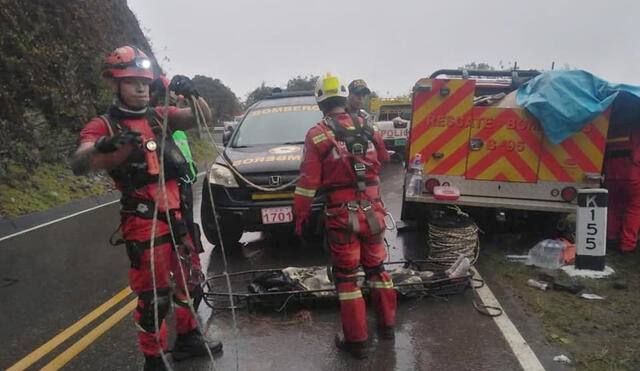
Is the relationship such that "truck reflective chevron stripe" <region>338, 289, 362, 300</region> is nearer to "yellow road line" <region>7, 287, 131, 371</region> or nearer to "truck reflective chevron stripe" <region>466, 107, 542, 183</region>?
"yellow road line" <region>7, 287, 131, 371</region>

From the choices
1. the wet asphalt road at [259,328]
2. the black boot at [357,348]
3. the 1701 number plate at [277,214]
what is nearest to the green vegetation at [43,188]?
the wet asphalt road at [259,328]

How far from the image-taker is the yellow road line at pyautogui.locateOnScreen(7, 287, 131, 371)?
3.43 m

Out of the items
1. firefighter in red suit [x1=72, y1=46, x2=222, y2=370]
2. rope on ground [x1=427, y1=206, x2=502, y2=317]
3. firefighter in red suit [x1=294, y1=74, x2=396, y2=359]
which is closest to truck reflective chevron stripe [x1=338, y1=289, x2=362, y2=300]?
firefighter in red suit [x1=294, y1=74, x2=396, y2=359]

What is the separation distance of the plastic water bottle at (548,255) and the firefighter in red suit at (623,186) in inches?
36.5

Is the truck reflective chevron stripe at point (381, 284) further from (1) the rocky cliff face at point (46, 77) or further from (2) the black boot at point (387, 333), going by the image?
(1) the rocky cliff face at point (46, 77)

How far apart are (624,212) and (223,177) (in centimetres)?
464

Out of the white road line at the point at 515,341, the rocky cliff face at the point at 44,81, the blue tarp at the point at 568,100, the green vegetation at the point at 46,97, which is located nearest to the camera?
the white road line at the point at 515,341

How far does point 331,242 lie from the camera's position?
11.3 feet

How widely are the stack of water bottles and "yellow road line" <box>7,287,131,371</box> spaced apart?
3.35 metres

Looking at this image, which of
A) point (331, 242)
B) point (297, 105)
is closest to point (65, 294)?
point (331, 242)

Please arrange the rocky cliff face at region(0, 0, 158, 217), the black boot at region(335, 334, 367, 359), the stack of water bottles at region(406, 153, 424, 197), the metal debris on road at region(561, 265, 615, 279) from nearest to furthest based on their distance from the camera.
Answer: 1. the black boot at region(335, 334, 367, 359)
2. the metal debris on road at region(561, 265, 615, 279)
3. the stack of water bottles at region(406, 153, 424, 197)
4. the rocky cliff face at region(0, 0, 158, 217)

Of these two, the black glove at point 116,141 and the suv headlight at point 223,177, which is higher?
the black glove at point 116,141

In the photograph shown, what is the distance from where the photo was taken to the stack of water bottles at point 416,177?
18.2 feet

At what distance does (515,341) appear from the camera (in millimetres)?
3438
